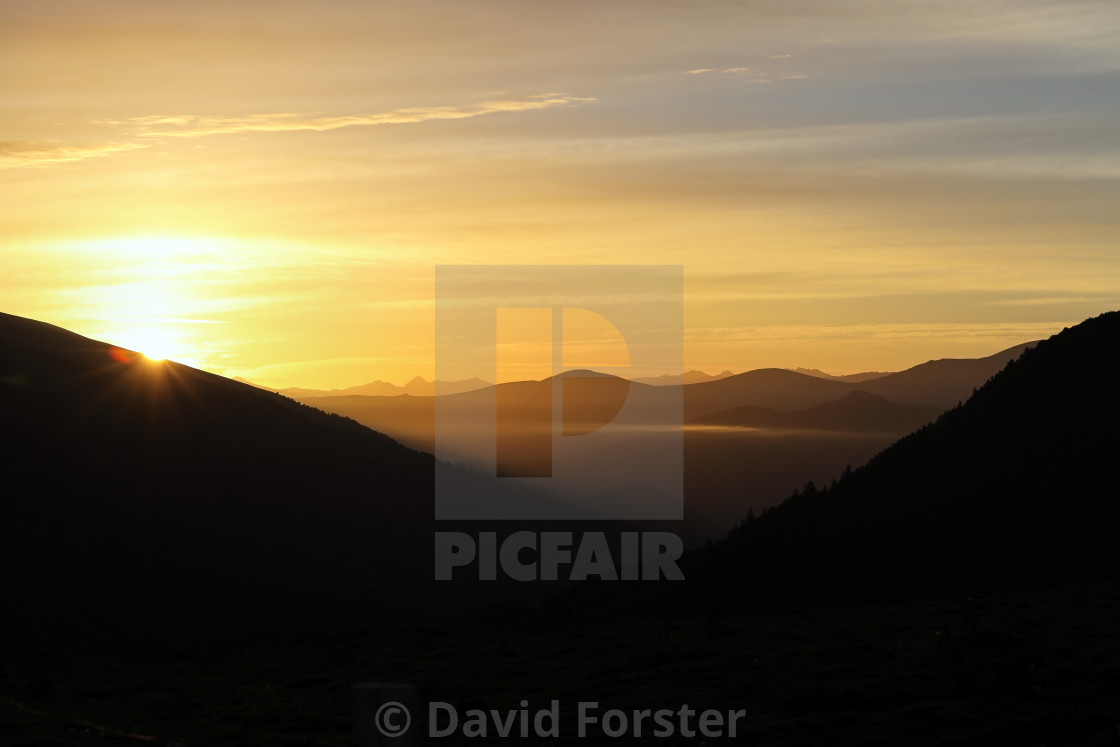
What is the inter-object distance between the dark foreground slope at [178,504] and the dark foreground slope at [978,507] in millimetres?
38783

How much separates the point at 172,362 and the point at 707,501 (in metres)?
97.3

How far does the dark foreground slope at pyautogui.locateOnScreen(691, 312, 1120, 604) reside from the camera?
4766cm

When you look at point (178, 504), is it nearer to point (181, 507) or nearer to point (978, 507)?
point (181, 507)

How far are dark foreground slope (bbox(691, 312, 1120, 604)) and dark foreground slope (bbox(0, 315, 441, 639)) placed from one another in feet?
127

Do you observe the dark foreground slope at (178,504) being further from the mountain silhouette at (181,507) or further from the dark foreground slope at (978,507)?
the dark foreground slope at (978,507)

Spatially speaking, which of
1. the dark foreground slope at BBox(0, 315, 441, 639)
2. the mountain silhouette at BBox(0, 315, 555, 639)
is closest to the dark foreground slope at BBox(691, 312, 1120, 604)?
the mountain silhouette at BBox(0, 315, 555, 639)

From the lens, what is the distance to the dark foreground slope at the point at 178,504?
7719 centimetres

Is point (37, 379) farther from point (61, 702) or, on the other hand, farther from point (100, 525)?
point (61, 702)

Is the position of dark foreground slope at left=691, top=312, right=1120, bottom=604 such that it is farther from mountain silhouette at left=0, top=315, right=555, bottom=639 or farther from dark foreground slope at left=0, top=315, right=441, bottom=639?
dark foreground slope at left=0, top=315, right=441, bottom=639

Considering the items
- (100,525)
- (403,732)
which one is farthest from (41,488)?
(403,732)

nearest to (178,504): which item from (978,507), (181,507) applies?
(181,507)

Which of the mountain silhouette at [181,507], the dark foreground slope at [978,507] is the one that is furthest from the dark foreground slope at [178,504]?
the dark foreground slope at [978,507]

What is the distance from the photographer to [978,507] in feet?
176

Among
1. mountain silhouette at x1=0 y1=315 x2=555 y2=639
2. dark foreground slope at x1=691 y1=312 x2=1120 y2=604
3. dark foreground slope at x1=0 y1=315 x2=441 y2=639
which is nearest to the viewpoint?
dark foreground slope at x1=691 y1=312 x2=1120 y2=604
